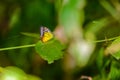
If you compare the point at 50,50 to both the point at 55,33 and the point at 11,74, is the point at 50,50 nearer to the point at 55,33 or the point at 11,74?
the point at 11,74

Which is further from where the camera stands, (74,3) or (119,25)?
(119,25)

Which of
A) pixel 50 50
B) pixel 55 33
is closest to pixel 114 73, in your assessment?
pixel 50 50

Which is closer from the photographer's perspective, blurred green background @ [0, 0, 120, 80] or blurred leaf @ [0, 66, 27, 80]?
blurred leaf @ [0, 66, 27, 80]

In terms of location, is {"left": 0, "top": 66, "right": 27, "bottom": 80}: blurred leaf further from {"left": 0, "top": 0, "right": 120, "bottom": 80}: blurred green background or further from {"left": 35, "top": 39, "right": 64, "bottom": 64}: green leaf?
{"left": 0, "top": 0, "right": 120, "bottom": 80}: blurred green background

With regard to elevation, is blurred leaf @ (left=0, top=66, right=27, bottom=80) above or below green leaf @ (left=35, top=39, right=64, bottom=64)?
below

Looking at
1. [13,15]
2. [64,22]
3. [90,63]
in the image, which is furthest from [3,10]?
[64,22]

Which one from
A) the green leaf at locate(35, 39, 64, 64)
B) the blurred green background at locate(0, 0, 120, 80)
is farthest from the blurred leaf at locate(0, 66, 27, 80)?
the blurred green background at locate(0, 0, 120, 80)

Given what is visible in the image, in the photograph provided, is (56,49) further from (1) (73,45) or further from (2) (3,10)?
(2) (3,10)

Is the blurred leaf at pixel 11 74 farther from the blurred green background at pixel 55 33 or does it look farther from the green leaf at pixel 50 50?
the blurred green background at pixel 55 33
